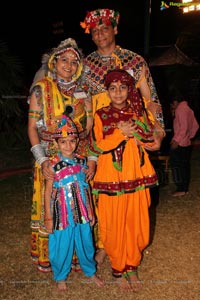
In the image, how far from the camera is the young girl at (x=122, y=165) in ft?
8.59

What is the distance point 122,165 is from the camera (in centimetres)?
266

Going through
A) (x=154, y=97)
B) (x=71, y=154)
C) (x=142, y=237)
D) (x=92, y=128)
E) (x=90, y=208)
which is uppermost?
(x=154, y=97)

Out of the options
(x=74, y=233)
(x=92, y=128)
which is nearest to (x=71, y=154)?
(x=92, y=128)

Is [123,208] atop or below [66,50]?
below

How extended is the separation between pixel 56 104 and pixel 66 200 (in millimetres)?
759

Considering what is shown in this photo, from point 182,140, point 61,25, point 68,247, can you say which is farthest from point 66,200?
point 61,25

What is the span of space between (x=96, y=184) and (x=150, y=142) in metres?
0.54

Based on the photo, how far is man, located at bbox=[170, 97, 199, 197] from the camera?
5.09 metres

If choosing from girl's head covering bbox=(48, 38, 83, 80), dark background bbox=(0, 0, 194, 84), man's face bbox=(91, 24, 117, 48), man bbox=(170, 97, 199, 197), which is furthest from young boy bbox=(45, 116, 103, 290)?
dark background bbox=(0, 0, 194, 84)

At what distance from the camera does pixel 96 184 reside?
273 centimetres

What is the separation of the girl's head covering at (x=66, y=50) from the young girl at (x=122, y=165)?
1.01ft

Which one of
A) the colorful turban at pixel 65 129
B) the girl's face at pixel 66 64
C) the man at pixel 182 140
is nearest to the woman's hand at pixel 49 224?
the colorful turban at pixel 65 129

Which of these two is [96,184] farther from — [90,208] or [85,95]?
[85,95]

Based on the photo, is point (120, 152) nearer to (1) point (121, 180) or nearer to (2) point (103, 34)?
(1) point (121, 180)
